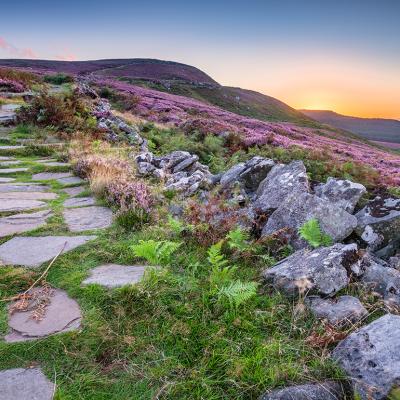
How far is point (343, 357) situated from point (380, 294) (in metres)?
1.17

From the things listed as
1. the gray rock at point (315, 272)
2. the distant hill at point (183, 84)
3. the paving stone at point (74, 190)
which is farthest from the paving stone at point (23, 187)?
the distant hill at point (183, 84)

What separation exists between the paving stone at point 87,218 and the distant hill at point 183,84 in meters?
47.3

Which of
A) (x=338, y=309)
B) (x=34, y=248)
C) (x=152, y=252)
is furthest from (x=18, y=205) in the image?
(x=338, y=309)

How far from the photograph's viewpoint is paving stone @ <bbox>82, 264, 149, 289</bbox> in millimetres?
3392

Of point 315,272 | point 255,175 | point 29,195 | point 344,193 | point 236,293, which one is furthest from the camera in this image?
point 255,175

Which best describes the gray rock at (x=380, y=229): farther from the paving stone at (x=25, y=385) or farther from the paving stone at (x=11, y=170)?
the paving stone at (x=11, y=170)

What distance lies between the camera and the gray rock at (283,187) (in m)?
5.36

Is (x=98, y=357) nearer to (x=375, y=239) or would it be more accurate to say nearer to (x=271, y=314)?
(x=271, y=314)

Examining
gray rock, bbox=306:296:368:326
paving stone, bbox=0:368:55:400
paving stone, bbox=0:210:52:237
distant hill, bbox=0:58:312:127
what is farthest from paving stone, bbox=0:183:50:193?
distant hill, bbox=0:58:312:127

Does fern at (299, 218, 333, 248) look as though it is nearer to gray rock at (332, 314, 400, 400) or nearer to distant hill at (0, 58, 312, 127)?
gray rock at (332, 314, 400, 400)

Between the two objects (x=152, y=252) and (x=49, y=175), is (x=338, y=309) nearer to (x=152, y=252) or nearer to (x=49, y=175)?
(x=152, y=252)

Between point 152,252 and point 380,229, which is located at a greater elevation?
point 380,229

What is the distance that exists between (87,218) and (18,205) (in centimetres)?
124

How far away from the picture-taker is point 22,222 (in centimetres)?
490
